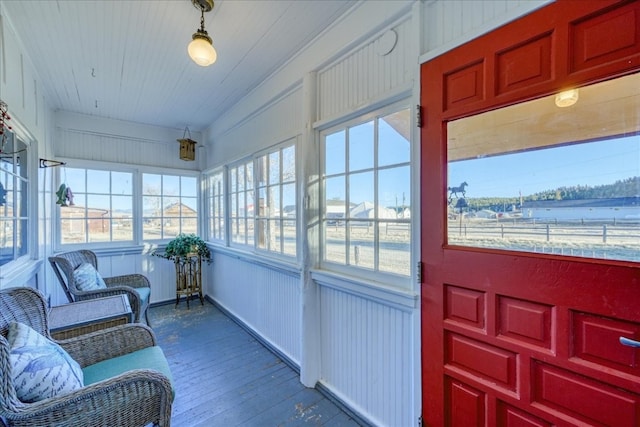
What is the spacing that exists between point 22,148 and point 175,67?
1510 mm

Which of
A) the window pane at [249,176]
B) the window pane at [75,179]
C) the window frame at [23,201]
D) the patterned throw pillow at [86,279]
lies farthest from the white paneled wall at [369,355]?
the window pane at [75,179]

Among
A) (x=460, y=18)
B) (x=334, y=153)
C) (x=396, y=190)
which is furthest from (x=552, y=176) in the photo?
(x=334, y=153)

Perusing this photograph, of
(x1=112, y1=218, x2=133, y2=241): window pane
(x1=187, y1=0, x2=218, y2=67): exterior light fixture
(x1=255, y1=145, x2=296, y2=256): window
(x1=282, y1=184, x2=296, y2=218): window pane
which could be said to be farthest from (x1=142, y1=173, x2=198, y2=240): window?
(x1=187, y1=0, x2=218, y2=67): exterior light fixture

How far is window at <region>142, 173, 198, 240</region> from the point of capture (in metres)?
4.11

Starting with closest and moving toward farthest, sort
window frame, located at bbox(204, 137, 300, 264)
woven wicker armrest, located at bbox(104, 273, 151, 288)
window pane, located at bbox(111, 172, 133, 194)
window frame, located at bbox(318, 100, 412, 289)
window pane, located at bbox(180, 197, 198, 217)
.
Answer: window frame, located at bbox(318, 100, 412, 289)
window frame, located at bbox(204, 137, 300, 264)
woven wicker armrest, located at bbox(104, 273, 151, 288)
window pane, located at bbox(111, 172, 133, 194)
window pane, located at bbox(180, 197, 198, 217)

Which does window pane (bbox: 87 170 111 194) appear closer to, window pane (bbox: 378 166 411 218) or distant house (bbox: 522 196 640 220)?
window pane (bbox: 378 166 411 218)

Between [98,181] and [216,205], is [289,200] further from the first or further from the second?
[98,181]

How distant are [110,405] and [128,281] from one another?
7.94ft

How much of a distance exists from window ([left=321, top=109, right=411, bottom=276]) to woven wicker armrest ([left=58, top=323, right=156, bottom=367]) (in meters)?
1.29

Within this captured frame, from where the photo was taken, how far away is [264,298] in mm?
2904

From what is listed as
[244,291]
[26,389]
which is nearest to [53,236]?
[244,291]

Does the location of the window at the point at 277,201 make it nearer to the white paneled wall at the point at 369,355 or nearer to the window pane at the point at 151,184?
the white paneled wall at the point at 369,355

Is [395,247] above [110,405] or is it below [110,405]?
above

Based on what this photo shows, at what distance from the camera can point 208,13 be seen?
1787 mm
